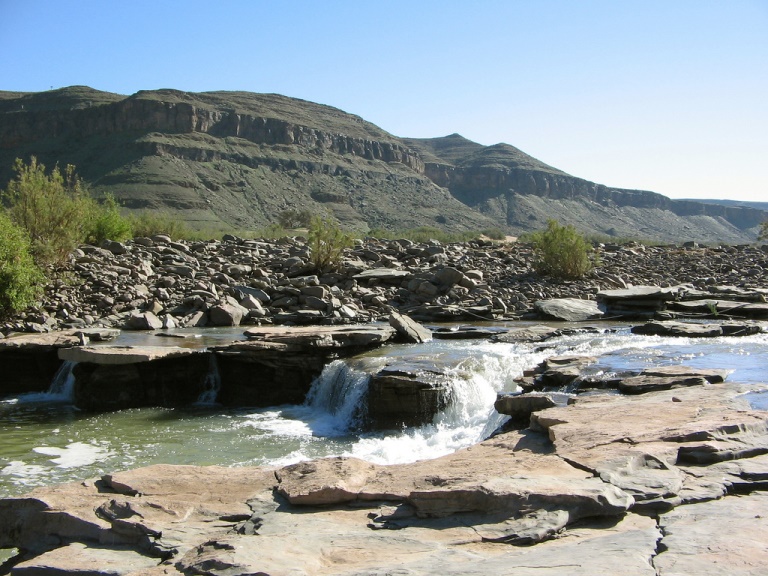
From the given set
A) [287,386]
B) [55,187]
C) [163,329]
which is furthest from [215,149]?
[287,386]

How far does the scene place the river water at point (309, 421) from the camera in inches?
353

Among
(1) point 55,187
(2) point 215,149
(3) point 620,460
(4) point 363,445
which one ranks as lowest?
(4) point 363,445

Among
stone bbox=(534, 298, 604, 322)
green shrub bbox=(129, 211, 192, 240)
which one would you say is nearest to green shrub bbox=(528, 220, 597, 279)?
stone bbox=(534, 298, 604, 322)

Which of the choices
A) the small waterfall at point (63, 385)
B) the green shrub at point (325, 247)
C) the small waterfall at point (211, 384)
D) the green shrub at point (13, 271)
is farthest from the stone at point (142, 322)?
the green shrub at point (325, 247)

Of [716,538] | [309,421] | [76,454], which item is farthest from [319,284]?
[716,538]

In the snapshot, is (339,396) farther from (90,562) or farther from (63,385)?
(90,562)

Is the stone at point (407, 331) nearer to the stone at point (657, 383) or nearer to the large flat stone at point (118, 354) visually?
the large flat stone at point (118, 354)

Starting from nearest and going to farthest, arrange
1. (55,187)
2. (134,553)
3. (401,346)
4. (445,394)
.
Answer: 1. (134,553)
2. (445,394)
3. (401,346)
4. (55,187)

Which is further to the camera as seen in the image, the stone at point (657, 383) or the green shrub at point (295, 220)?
the green shrub at point (295, 220)

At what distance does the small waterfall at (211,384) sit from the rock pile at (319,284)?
4.04 m

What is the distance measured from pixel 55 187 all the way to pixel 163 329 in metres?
6.27

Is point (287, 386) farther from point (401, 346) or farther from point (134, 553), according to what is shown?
point (134, 553)

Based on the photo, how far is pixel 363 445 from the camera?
9750mm

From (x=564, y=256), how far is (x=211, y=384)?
12797 mm
